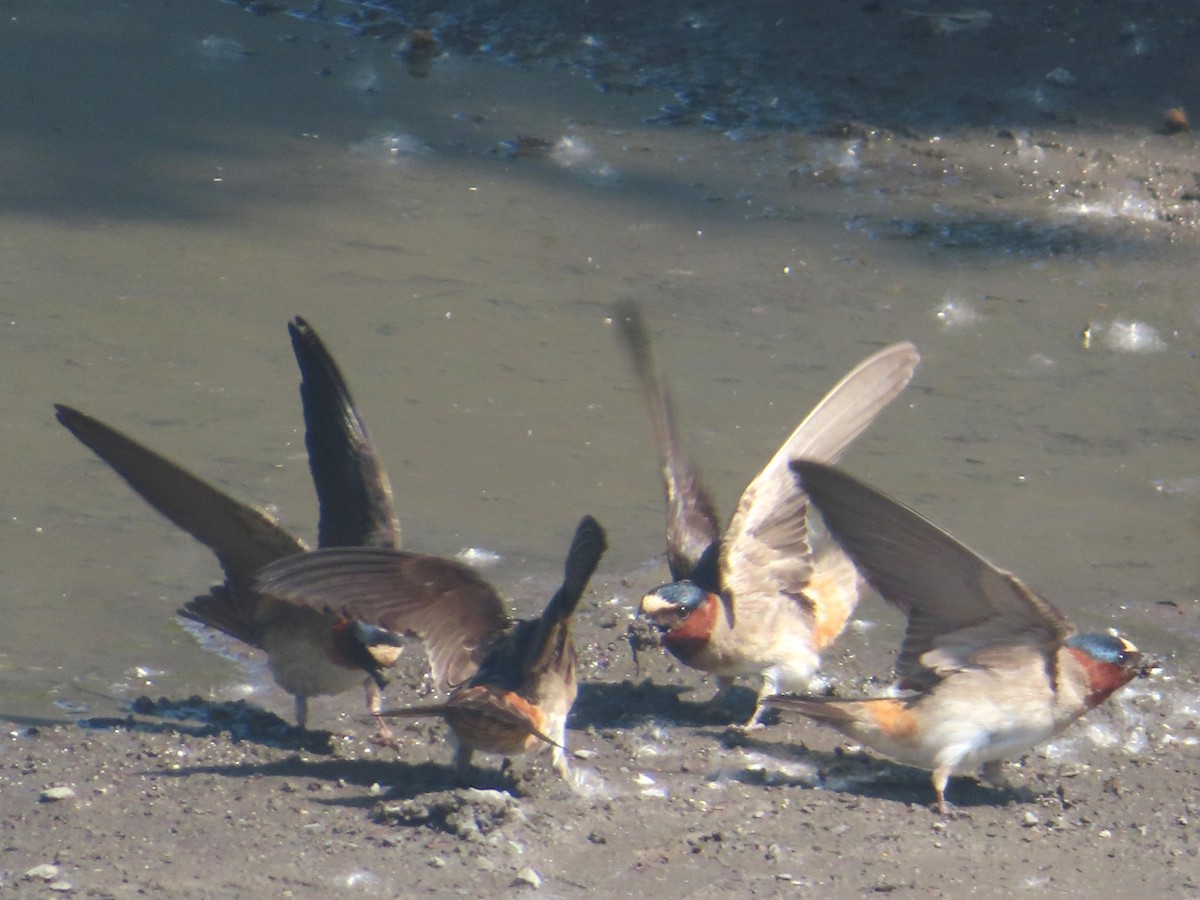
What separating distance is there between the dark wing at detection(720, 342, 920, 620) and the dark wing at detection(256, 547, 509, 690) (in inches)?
36.6

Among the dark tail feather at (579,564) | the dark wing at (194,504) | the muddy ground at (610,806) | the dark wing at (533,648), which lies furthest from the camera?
the dark wing at (194,504)

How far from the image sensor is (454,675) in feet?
14.8

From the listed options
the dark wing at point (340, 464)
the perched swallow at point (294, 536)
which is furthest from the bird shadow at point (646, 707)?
the dark wing at point (340, 464)

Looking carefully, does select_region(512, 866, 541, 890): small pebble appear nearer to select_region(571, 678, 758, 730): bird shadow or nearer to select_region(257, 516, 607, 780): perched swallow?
select_region(257, 516, 607, 780): perched swallow

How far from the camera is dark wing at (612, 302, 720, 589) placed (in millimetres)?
5320

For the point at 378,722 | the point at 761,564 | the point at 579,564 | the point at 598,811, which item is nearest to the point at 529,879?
the point at 598,811

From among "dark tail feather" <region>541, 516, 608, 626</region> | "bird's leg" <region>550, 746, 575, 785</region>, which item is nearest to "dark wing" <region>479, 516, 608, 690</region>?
"dark tail feather" <region>541, 516, 608, 626</region>

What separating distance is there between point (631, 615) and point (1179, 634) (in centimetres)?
181

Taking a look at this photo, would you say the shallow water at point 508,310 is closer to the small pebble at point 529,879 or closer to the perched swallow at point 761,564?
the perched swallow at point 761,564

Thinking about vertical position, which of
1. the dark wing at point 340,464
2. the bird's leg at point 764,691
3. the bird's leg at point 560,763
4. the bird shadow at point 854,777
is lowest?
the bird shadow at point 854,777

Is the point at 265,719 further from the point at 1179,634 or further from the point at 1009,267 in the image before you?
the point at 1009,267

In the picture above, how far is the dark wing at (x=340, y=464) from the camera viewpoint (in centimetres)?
504

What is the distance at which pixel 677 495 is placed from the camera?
211 inches

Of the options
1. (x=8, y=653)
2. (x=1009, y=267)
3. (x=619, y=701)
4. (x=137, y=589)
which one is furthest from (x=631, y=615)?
(x=1009, y=267)
